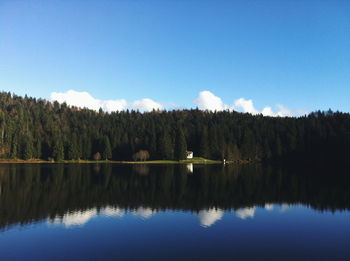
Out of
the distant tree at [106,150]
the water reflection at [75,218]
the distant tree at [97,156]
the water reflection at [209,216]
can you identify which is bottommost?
the water reflection at [75,218]

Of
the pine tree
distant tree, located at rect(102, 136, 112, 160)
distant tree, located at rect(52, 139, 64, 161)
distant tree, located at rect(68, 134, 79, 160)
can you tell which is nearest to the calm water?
the pine tree

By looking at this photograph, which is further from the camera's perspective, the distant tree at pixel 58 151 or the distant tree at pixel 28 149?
the distant tree at pixel 28 149

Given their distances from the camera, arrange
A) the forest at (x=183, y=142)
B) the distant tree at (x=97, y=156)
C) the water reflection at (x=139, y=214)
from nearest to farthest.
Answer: the water reflection at (x=139, y=214), the forest at (x=183, y=142), the distant tree at (x=97, y=156)

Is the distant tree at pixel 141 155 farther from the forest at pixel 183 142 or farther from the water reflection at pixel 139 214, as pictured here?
the water reflection at pixel 139 214

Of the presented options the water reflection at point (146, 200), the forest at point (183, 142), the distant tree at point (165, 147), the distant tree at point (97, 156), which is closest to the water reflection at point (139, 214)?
the water reflection at point (146, 200)

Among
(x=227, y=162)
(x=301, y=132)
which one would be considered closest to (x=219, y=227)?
(x=227, y=162)

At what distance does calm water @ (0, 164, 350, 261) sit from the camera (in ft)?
77.8

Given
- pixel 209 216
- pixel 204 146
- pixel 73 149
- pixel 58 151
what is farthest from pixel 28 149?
pixel 209 216

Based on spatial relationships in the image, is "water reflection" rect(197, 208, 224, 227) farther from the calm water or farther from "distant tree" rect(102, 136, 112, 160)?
"distant tree" rect(102, 136, 112, 160)

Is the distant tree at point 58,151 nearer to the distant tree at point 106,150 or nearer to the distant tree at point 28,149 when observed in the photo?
the distant tree at point 28,149

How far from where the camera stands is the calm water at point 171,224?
23703 mm

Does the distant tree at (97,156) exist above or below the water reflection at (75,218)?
above

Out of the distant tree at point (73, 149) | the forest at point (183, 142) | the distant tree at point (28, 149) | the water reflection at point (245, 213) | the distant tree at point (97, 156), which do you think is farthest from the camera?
the distant tree at point (73, 149)

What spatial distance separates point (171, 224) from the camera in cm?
3212
